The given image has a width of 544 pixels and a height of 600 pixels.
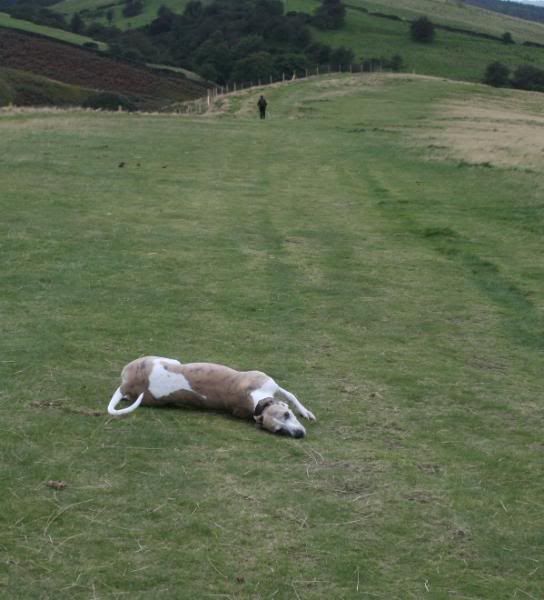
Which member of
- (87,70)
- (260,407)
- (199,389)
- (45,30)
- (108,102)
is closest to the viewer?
(260,407)

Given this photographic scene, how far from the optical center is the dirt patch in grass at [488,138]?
29.0 m

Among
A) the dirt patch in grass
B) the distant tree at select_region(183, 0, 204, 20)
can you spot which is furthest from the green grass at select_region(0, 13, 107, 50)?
the dirt patch in grass

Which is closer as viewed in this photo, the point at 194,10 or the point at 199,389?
the point at 199,389

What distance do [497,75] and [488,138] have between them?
59398 mm

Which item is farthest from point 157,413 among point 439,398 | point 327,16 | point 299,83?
point 327,16

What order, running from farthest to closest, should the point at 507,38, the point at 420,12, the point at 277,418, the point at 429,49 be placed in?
the point at 420,12
the point at 507,38
the point at 429,49
the point at 277,418

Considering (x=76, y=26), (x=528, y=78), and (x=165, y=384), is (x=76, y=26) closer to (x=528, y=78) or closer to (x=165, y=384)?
(x=528, y=78)

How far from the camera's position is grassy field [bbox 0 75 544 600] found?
6242 millimetres

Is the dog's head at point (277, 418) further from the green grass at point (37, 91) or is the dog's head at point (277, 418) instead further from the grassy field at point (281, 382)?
the green grass at point (37, 91)

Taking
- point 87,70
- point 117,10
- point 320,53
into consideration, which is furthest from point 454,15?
point 87,70

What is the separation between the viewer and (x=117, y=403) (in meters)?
8.95

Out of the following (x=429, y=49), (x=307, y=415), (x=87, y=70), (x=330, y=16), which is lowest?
(x=87, y=70)

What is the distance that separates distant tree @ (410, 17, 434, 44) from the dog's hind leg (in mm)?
104265

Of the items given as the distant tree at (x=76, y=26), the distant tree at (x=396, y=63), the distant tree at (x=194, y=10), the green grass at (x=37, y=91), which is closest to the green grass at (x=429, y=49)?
the distant tree at (x=396, y=63)
